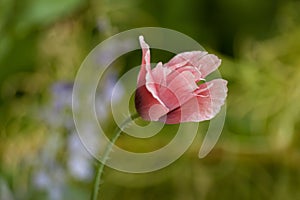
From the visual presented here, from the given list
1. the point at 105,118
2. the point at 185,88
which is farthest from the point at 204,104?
the point at 105,118

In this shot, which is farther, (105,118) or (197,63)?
(105,118)

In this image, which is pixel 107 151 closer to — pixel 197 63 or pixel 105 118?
pixel 197 63

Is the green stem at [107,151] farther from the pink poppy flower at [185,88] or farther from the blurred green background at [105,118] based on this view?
the blurred green background at [105,118]

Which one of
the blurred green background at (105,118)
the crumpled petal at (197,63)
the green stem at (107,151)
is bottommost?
the blurred green background at (105,118)

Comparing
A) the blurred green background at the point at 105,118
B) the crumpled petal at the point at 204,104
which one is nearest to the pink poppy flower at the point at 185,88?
the crumpled petal at the point at 204,104

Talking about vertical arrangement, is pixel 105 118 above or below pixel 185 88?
below

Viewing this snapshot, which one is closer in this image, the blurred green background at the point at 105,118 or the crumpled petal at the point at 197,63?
the crumpled petal at the point at 197,63

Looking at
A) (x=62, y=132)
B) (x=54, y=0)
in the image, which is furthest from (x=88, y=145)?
(x=54, y=0)

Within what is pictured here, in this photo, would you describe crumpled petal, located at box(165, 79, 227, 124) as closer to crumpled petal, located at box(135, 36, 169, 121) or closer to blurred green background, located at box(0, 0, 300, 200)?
crumpled petal, located at box(135, 36, 169, 121)

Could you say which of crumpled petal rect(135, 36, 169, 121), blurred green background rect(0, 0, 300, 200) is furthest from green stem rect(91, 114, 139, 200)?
blurred green background rect(0, 0, 300, 200)
